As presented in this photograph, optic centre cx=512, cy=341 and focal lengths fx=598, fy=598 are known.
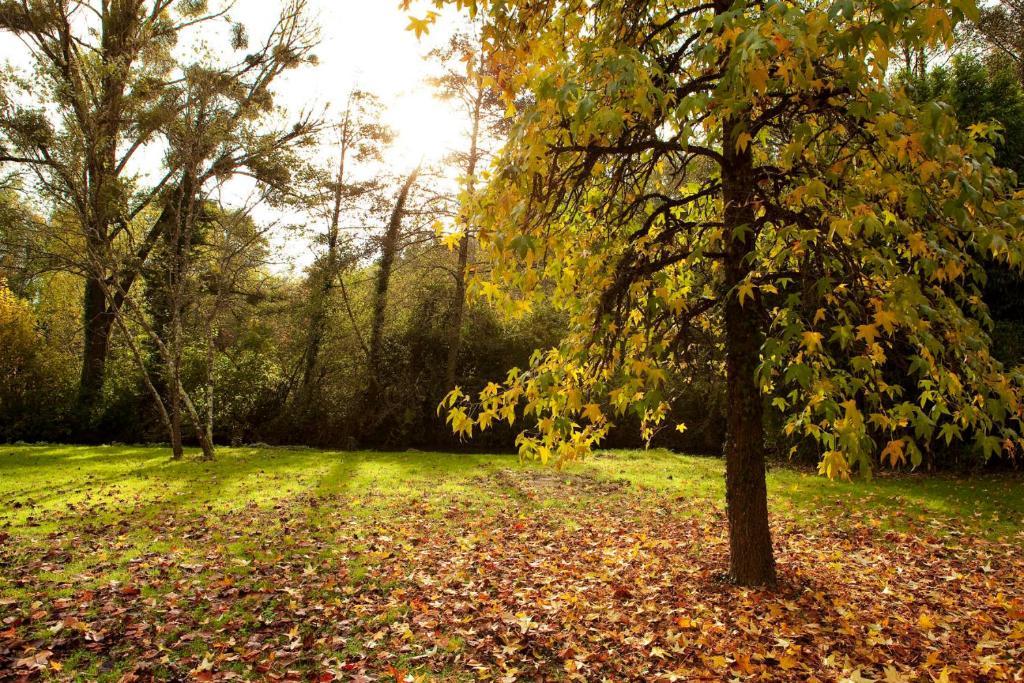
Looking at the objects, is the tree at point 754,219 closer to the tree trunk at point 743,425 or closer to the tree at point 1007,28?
the tree trunk at point 743,425

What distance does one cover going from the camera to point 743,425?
4543 millimetres

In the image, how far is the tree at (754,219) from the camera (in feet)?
8.59

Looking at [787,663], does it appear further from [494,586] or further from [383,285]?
[383,285]

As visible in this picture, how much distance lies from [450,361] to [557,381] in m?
13.2

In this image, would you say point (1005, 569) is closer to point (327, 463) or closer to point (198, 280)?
point (327, 463)

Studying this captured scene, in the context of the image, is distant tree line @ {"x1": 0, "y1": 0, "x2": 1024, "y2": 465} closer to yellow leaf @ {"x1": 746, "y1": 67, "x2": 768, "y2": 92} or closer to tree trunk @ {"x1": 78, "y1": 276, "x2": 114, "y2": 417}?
tree trunk @ {"x1": 78, "y1": 276, "x2": 114, "y2": 417}

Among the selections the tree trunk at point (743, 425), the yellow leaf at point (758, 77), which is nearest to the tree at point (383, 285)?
the tree trunk at point (743, 425)

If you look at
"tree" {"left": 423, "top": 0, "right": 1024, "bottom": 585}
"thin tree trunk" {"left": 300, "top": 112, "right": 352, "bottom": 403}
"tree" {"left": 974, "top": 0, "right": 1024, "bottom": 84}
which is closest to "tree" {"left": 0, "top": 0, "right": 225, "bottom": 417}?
"thin tree trunk" {"left": 300, "top": 112, "right": 352, "bottom": 403}

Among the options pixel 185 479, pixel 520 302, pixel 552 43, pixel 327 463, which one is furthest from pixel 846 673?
pixel 327 463

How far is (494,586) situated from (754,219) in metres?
3.61

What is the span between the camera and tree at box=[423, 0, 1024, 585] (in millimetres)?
2617

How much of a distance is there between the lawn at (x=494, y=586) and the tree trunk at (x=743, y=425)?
0.94 ft

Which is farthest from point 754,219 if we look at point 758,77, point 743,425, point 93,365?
point 93,365

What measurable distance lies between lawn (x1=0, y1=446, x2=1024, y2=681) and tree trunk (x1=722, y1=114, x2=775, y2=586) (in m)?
0.29
